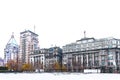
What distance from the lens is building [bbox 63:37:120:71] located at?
3396 inches

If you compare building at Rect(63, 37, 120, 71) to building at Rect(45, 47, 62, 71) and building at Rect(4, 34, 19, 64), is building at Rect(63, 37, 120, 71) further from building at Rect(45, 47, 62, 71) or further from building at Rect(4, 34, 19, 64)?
building at Rect(4, 34, 19, 64)

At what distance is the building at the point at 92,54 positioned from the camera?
86250 mm

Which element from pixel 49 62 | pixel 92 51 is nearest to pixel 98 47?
pixel 92 51

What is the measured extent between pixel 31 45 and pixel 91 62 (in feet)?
146

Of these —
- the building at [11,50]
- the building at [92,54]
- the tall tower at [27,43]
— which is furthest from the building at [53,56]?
the building at [11,50]

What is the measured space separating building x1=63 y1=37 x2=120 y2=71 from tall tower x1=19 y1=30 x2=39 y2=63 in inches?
1267

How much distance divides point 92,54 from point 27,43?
45.3 m

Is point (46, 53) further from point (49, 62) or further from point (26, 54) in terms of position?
point (26, 54)

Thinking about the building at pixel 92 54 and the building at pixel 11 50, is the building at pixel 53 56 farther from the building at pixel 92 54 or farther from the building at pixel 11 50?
the building at pixel 11 50

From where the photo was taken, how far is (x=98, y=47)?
91.1 meters

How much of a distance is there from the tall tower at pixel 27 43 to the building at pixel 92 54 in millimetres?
32175

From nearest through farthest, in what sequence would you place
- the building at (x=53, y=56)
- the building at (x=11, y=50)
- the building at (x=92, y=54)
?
the building at (x=92, y=54) → the building at (x=53, y=56) → the building at (x=11, y=50)

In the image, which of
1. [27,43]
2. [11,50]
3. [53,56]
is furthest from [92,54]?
[11,50]

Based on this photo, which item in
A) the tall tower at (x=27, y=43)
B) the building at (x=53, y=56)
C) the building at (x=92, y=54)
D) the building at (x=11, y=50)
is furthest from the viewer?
the building at (x=11, y=50)
